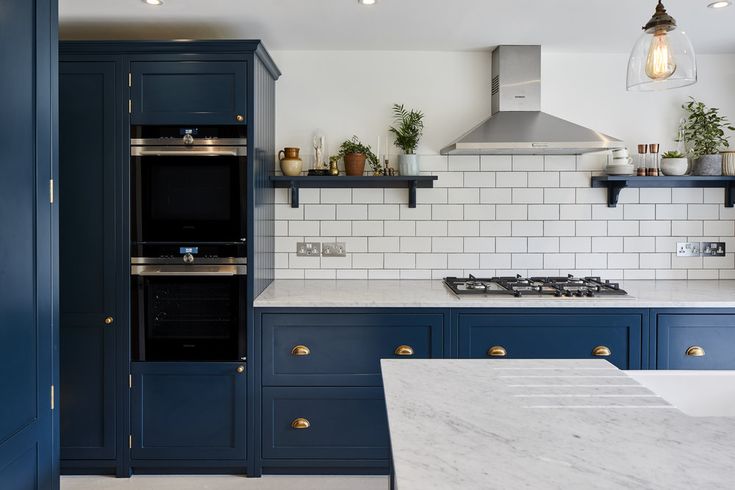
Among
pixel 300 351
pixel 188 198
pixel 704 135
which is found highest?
pixel 704 135

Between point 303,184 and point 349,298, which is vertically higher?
point 303,184

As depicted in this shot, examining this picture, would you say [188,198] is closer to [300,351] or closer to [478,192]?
[300,351]

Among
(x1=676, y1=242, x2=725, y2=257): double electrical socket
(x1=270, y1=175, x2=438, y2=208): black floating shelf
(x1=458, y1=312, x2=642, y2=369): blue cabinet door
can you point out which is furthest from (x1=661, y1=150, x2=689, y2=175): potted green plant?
(x1=270, y1=175, x2=438, y2=208): black floating shelf

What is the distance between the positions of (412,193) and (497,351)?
3.64 ft

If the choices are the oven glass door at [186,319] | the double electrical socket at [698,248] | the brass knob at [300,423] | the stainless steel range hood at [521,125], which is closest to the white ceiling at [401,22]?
the stainless steel range hood at [521,125]

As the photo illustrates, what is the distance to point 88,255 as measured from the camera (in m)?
2.95

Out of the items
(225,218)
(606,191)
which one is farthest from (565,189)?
(225,218)

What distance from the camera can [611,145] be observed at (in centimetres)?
310

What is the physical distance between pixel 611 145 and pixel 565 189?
54 cm

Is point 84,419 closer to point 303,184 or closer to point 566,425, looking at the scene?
point 303,184

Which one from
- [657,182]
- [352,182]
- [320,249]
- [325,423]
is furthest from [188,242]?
[657,182]

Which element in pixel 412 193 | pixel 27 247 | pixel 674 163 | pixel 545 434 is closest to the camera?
pixel 545 434

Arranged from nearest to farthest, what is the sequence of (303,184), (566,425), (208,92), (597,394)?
(566,425) → (597,394) → (208,92) → (303,184)

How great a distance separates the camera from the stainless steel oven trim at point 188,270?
116 inches
